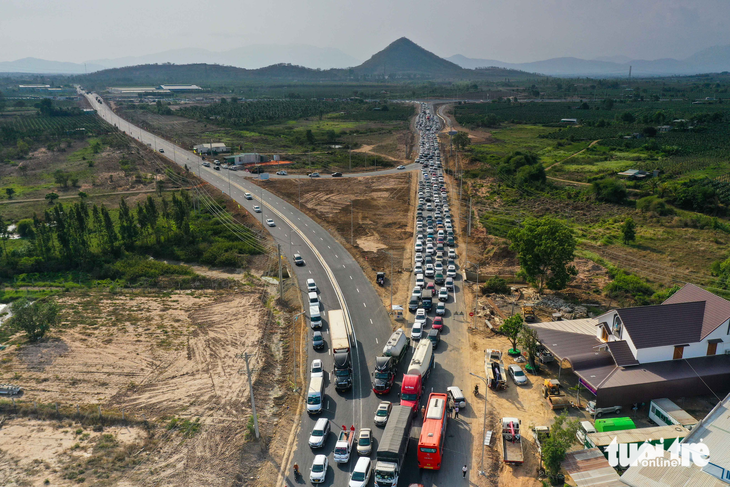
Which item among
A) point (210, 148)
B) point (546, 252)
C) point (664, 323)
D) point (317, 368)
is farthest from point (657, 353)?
point (210, 148)

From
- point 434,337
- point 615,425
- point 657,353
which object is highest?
point 657,353

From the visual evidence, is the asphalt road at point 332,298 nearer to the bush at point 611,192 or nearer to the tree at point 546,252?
the tree at point 546,252

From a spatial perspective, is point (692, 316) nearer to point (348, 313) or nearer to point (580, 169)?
point (348, 313)

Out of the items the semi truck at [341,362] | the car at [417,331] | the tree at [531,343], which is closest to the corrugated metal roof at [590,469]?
the tree at [531,343]

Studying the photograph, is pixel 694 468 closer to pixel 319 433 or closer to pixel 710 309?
pixel 710 309

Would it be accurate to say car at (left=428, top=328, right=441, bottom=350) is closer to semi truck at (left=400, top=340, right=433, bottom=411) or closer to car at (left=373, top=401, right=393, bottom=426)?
semi truck at (left=400, top=340, right=433, bottom=411)

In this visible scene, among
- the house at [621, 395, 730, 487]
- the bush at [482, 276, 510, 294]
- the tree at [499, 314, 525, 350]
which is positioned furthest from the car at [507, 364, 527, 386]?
the bush at [482, 276, 510, 294]

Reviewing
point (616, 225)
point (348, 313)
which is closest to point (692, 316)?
point (348, 313)
